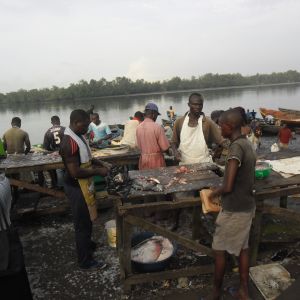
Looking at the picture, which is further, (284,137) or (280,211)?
(284,137)

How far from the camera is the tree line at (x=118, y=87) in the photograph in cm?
7750

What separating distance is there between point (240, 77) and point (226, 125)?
120 m

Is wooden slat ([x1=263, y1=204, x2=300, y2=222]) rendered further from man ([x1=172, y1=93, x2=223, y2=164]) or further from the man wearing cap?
the man wearing cap

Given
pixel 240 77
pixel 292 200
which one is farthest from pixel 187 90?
pixel 292 200

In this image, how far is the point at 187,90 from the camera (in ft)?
333

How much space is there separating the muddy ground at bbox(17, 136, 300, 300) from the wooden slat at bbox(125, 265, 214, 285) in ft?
0.37

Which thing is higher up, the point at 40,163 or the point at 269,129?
the point at 40,163

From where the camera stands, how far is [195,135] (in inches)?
182

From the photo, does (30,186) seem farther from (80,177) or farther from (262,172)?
(262,172)

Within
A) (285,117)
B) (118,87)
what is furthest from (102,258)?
(118,87)

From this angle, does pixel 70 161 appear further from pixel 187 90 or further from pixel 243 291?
pixel 187 90

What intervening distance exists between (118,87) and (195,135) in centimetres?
8284

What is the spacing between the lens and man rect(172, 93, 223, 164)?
4.62 metres

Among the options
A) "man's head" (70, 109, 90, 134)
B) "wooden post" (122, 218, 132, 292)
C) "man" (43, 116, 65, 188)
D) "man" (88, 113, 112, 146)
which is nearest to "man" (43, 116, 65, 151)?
"man" (43, 116, 65, 188)
